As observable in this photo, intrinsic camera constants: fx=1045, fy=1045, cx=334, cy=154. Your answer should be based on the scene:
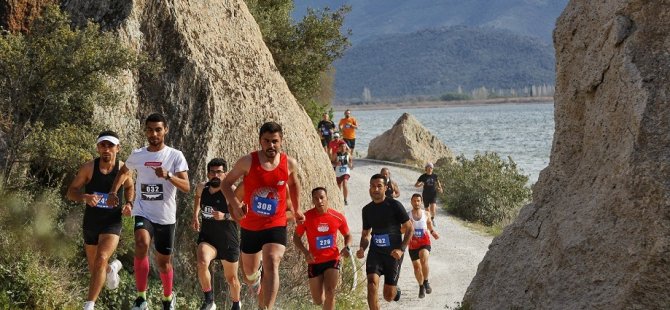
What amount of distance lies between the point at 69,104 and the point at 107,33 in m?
1.01

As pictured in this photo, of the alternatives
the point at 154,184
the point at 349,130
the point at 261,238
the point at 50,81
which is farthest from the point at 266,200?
the point at 349,130

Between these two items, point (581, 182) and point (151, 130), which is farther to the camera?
point (151, 130)

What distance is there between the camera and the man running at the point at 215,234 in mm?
10961

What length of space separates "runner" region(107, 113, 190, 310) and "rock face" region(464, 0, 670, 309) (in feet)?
9.64

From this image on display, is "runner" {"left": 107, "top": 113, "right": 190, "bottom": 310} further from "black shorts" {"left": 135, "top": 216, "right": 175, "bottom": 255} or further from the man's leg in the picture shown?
the man's leg

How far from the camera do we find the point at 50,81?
1245 centimetres

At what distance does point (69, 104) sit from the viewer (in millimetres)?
12508

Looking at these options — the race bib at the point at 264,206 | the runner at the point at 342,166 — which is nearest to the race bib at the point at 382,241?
the race bib at the point at 264,206

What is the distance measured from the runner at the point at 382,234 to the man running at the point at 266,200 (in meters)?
1.69

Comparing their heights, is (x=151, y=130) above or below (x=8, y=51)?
below

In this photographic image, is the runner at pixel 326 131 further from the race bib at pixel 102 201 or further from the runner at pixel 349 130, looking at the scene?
the race bib at pixel 102 201

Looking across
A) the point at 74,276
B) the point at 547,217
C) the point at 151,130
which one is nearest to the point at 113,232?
the point at 151,130

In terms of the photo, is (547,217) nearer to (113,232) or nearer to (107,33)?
(113,232)

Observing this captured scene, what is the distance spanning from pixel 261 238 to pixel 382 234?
2.08 meters
